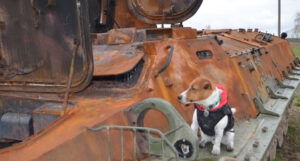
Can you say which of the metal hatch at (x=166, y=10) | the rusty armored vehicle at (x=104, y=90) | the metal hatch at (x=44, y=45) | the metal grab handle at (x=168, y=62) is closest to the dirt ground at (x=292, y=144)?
the rusty armored vehicle at (x=104, y=90)

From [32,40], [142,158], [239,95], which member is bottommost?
[142,158]

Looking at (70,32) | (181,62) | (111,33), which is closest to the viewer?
(70,32)

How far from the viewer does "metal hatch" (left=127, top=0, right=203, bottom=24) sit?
484 cm

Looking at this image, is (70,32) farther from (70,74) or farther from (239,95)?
(239,95)

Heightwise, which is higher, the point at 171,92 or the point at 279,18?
the point at 279,18

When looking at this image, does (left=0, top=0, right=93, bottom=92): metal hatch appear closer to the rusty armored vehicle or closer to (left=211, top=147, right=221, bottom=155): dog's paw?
the rusty armored vehicle

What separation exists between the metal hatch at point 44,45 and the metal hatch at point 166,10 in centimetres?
188

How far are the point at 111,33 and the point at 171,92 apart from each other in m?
1.23

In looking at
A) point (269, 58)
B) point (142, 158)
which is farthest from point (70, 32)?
point (269, 58)

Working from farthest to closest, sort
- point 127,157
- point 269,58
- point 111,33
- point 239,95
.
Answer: point 269,58 < point 111,33 < point 239,95 < point 127,157

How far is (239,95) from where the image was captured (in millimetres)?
3912

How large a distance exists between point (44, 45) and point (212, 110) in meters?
1.49

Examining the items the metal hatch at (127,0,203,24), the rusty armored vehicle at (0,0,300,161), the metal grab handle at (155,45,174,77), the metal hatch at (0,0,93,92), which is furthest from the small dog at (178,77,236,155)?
the metal hatch at (127,0,203,24)

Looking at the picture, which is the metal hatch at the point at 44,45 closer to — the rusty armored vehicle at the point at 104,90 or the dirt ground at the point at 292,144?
the rusty armored vehicle at the point at 104,90
